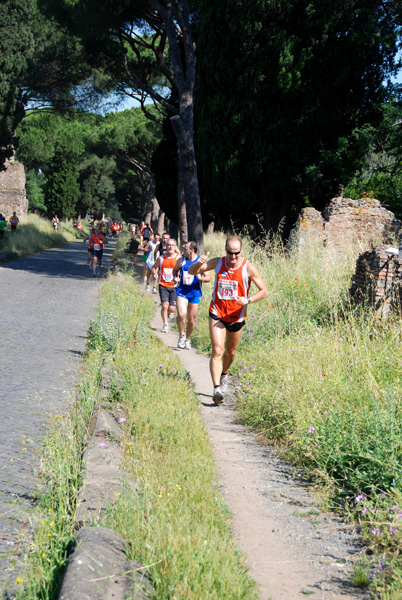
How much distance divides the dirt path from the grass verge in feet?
0.57

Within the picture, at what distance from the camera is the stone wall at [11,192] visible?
48.1 m

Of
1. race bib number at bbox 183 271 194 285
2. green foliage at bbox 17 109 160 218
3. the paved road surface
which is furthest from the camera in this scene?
green foliage at bbox 17 109 160 218

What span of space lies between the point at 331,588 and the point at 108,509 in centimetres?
124

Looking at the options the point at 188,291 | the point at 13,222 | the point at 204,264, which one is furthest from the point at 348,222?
the point at 13,222

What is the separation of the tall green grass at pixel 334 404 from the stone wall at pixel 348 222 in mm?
7414

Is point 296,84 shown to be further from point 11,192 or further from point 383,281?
point 11,192

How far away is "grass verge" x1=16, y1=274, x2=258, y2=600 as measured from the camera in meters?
3.00

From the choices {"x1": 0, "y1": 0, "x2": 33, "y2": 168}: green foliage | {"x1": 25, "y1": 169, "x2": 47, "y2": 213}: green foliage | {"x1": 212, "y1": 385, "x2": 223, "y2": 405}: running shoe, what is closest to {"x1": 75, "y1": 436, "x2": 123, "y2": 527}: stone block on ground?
{"x1": 212, "y1": 385, "x2": 223, "y2": 405}: running shoe

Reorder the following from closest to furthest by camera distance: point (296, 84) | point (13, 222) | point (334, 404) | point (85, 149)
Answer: point (334, 404) < point (296, 84) < point (13, 222) < point (85, 149)

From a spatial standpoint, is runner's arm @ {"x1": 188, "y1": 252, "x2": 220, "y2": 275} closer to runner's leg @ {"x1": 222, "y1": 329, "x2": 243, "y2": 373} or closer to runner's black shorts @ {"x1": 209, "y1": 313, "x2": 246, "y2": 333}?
runner's black shorts @ {"x1": 209, "y1": 313, "x2": 246, "y2": 333}

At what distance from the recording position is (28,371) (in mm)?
7855

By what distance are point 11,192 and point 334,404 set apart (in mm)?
46392

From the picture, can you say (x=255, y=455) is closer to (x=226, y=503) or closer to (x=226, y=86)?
(x=226, y=503)

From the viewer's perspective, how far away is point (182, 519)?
353cm
